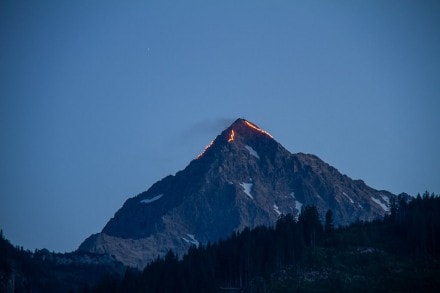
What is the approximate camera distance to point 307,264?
575 ft

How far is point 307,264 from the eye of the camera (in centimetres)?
17538

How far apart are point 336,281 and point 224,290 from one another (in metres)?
24.7

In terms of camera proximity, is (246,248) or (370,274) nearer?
(370,274)

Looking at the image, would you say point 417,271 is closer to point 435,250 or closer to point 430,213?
point 435,250

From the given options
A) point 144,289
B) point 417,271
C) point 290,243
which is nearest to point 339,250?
point 290,243

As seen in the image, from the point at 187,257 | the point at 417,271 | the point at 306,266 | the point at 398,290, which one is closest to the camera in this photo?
the point at 398,290

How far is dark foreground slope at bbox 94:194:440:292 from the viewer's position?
159 m

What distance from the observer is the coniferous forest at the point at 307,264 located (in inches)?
6270

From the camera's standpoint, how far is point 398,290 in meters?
150

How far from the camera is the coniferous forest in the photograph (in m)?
159

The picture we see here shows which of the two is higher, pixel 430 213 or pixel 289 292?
pixel 430 213

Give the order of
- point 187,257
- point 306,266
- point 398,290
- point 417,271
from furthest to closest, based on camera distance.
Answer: point 187,257
point 306,266
point 417,271
point 398,290

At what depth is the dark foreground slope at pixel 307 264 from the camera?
15925 cm

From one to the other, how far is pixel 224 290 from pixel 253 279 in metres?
6.63
